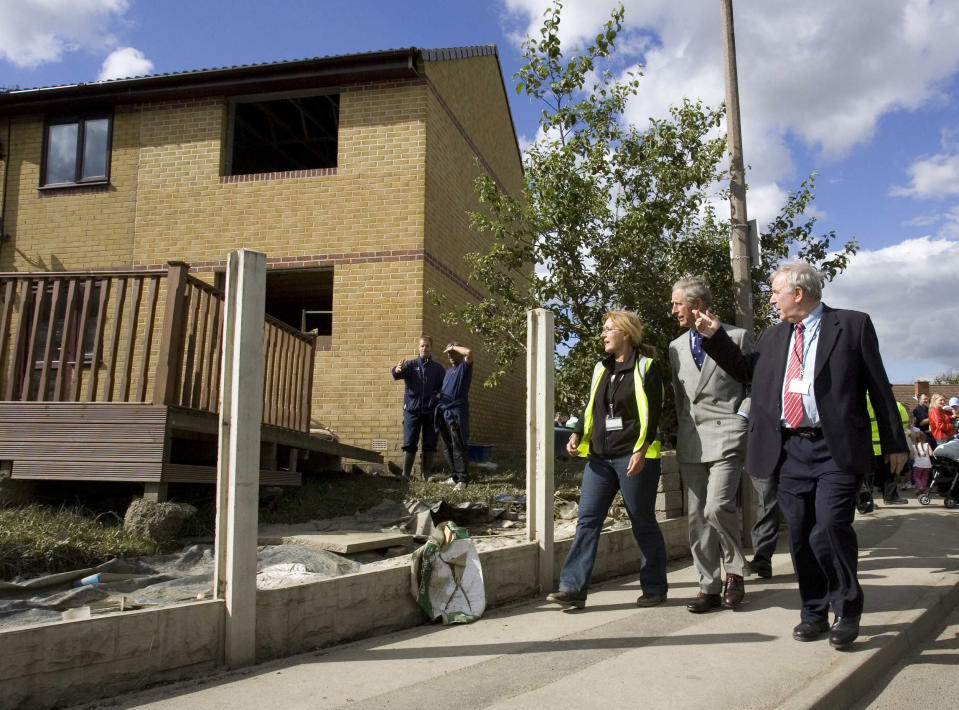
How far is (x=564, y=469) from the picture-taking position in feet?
34.9

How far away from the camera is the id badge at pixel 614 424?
4.75 meters

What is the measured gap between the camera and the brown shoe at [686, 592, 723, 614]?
15.1ft

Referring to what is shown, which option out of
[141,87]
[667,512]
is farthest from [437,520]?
[141,87]

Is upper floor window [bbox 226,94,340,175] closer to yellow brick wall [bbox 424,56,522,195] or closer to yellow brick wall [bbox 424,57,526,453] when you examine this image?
yellow brick wall [bbox 424,56,522,195]

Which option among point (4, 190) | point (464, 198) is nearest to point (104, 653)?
point (464, 198)

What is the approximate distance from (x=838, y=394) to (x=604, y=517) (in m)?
1.63

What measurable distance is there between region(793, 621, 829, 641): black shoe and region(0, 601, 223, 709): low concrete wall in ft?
9.56

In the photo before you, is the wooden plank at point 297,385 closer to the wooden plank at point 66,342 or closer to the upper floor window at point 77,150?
the wooden plank at point 66,342

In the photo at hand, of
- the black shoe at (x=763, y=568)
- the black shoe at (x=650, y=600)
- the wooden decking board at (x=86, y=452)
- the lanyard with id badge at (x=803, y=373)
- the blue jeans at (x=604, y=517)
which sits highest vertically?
the lanyard with id badge at (x=803, y=373)

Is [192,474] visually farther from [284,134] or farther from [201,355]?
[284,134]

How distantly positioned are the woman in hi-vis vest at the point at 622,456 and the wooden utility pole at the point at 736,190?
97.2 inches

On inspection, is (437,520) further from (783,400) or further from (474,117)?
(474,117)

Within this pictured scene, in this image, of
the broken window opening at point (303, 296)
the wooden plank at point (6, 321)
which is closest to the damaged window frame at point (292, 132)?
the broken window opening at point (303, 296)

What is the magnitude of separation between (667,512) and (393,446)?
5275mm
